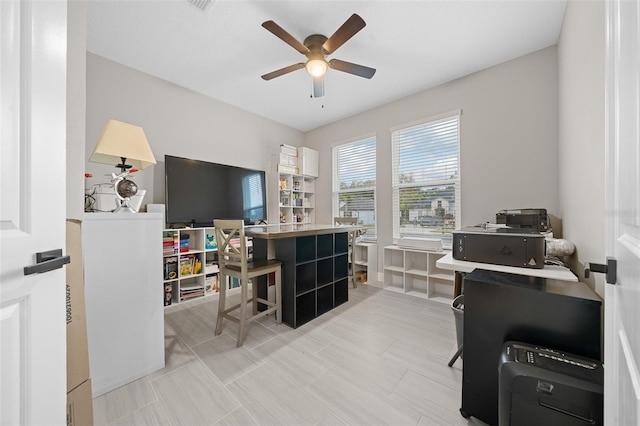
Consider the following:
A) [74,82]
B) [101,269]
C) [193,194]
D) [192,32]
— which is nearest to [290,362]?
[101,269]

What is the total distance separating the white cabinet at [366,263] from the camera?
12.4 ft

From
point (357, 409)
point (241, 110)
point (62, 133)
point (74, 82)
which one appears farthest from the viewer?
point (241, 110)

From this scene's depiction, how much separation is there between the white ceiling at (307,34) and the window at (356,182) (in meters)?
1.10

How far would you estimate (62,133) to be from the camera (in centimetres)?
71

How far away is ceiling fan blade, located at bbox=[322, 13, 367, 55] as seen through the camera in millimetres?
1749

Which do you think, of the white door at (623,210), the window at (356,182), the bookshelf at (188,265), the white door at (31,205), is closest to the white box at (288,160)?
the window at (356,182)

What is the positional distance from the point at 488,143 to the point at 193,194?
385 cm

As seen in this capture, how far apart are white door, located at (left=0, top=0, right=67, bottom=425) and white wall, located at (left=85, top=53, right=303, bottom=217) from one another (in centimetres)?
254

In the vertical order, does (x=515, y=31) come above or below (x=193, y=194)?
above

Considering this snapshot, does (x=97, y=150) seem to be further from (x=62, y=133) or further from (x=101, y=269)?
(x=62, y=133)

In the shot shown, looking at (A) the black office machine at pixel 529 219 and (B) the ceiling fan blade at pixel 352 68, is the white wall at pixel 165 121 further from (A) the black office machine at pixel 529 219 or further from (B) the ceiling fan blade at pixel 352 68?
(A) the black office machine at pixel 529 219

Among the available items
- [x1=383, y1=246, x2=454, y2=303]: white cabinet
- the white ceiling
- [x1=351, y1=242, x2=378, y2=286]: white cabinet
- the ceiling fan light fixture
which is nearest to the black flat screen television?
the white ceiling

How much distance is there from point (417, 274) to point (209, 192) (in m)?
3.16

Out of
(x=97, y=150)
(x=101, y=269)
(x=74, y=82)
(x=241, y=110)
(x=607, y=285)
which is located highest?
(x=241, y=110)
